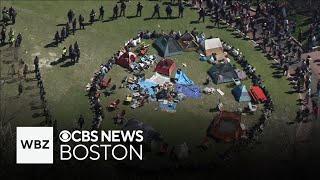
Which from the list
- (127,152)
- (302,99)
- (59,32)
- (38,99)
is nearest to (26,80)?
(38,99)

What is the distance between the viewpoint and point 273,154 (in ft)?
193

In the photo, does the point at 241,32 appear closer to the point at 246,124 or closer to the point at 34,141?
the point at 246,124

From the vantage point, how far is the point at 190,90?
218 feet

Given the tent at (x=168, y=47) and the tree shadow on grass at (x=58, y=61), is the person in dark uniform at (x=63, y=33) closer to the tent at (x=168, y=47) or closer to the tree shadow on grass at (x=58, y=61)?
the tree shadow on grass at (x=58, y=61)

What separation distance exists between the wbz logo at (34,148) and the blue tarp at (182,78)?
638 inches

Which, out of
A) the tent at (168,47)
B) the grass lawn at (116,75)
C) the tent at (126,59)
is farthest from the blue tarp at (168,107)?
the tent at (168,47)

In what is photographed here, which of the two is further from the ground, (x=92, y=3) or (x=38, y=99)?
(x=92, y=3)

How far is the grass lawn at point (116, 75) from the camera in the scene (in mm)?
61531

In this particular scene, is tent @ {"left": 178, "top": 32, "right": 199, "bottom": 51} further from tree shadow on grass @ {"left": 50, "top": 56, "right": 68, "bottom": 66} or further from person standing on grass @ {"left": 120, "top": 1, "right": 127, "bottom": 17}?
tree shadow on grass @ {"left": 50, "top": 56, "right": 68, "bottom": 66}

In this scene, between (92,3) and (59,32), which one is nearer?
(59,32)

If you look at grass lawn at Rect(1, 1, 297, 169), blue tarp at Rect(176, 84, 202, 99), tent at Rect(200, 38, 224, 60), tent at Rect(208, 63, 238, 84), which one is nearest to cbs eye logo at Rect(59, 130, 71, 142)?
grass lawn at Rect(1, 1, 297, 169)

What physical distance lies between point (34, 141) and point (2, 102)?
9245 millimetres

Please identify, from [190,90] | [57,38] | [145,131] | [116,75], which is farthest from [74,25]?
[145,131]

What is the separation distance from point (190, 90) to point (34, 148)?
706 inches
